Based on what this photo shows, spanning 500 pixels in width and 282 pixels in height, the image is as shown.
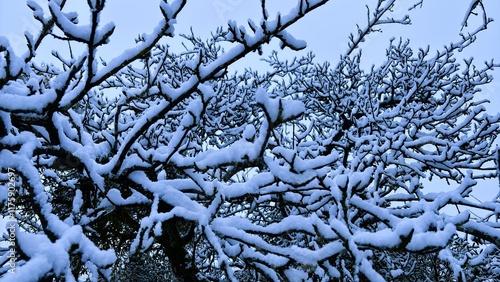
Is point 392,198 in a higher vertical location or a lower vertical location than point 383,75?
lower

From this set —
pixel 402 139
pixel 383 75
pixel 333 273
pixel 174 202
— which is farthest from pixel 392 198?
pixel 383 75

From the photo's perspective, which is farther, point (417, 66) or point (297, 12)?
point (417, 66)

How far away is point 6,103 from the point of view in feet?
6.61

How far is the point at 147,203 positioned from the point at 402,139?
2265mm

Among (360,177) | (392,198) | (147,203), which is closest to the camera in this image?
(360,177)

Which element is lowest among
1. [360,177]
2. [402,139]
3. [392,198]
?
[360,177]

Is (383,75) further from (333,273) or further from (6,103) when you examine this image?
(6,103)

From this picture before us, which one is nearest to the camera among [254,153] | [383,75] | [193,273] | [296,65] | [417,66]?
[254,153]

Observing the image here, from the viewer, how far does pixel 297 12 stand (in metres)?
1.91

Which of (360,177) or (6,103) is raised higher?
(6,103)

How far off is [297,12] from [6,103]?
1529 millimetres

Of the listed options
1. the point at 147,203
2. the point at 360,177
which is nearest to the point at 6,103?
the point at 147,203

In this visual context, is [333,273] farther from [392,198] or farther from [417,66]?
[417,66]

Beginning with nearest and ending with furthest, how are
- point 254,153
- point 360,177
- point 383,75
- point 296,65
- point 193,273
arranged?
point 254,153, point 360,177, point 193,273, point 383,75, point 296,65
